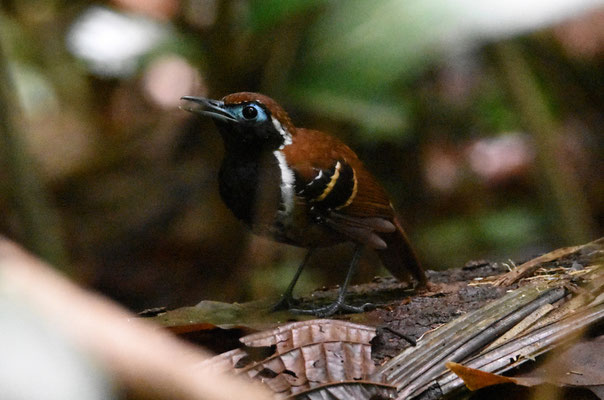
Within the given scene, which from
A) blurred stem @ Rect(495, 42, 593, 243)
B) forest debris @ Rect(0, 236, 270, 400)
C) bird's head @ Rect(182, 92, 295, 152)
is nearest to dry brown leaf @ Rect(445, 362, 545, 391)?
blurred stem @ Rect(495, 42, 593, 243)

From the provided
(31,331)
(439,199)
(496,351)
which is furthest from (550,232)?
(31,331)

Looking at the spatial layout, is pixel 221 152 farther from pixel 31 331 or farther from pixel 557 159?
pixel 31 331

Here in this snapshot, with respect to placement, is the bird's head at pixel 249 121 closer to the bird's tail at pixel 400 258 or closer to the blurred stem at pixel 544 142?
the bird's tail at pixel 400 258

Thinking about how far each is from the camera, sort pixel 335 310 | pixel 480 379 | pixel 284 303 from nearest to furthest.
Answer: pixel 480 379 → pixel 335 310 → pixel 284 303

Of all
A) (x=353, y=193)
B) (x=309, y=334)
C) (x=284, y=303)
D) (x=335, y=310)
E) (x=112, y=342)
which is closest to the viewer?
(x=112, y=342)

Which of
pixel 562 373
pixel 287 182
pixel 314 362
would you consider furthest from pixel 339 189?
pixel 562 373

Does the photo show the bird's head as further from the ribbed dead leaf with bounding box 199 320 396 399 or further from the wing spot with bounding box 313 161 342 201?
the ribbed dead leaf with bounding box 199 320 396 399

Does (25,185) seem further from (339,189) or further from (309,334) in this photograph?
(339,189)

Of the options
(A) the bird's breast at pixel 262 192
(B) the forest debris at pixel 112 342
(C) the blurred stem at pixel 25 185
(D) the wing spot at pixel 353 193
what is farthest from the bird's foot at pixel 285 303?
(B) the forest debris at pixel 112 342
